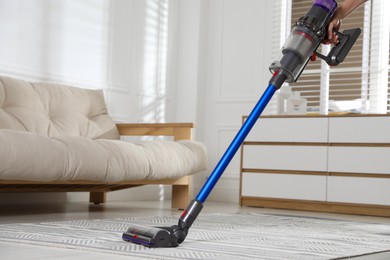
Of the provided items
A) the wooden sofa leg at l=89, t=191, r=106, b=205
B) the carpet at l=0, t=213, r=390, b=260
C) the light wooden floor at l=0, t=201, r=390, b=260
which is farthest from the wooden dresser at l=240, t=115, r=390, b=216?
the carpet at l=0, t=213, r=390, b=260

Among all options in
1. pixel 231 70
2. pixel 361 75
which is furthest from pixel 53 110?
pixel 361 75

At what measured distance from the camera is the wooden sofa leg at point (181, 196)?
429 cm

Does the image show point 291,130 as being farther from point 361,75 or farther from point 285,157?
point 361,75

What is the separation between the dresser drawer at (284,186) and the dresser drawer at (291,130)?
28 cm

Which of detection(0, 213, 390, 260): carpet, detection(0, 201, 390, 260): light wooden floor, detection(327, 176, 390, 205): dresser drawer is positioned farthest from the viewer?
detection(327, 176, 390, 205): dresser drawer

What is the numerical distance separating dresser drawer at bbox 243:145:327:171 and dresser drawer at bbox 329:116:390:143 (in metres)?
0.15

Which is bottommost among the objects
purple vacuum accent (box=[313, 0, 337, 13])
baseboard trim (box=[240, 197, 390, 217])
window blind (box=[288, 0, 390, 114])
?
baseboard trim (box=[240, 197, 390, 217])

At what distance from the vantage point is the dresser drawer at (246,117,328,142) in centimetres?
484

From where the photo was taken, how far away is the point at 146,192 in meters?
5.58

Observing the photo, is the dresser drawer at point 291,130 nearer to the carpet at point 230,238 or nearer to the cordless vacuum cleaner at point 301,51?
the carpet at point 230,238

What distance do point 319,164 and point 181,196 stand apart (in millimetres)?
1144

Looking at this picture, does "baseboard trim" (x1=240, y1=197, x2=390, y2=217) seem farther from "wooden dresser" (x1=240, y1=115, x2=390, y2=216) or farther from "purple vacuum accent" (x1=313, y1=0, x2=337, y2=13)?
"purple vacuum accent" (x1=313, y1=0, x2=337, y2=13)

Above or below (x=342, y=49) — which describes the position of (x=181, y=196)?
below

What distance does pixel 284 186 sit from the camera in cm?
496
